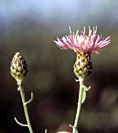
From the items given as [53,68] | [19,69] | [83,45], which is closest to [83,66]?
[83,45]

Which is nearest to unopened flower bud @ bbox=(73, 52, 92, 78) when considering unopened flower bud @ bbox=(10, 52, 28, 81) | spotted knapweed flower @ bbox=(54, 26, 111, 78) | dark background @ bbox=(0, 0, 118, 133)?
spotted knapweed flower @ bbox=(54, 26, 111, 78)

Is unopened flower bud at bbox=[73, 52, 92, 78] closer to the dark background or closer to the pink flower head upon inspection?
the pink flower head

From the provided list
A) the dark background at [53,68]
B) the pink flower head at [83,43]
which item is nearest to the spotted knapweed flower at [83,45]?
the pink flower head at [83,43]

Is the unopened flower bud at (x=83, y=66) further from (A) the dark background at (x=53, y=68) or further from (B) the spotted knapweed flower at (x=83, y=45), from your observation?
(A) the dark background at (x=53, y=68)

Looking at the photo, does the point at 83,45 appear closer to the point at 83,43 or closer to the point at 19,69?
the point at 83,43

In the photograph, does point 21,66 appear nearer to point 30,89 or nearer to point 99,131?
point 99,131

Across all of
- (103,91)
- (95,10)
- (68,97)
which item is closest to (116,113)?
(103,91)
